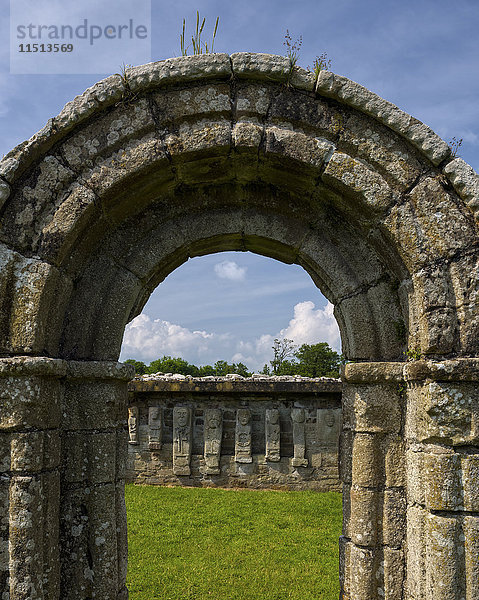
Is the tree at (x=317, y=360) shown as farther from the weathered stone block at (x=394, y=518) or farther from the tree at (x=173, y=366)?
the weathered stone block at (x=394, y=518)

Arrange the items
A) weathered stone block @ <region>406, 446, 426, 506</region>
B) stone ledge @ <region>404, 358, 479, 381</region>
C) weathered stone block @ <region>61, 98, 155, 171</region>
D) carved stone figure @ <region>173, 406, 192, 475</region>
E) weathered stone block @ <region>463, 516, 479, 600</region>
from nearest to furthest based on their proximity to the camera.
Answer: weathered stone block @ <region>463, 516, 479, 600</region>
stone ledge @ <region>404, 358, 479, 381</region>
weathered stone block @ <region>406, 446, 426, 506</region>
weathered stone block @ <region>61, 98, 155, 171</region>
carved stone figure @ <region>173, 406, 192, 475</region>

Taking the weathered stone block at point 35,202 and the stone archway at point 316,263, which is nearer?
the stone archway at point 316,263

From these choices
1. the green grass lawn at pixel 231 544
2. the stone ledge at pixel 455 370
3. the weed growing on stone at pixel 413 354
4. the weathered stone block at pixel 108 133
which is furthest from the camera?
the green grass lawn at pixel 231 544

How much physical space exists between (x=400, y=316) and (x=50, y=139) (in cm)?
261

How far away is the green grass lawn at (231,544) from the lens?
5770mm

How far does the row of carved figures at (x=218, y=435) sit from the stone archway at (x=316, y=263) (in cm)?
651

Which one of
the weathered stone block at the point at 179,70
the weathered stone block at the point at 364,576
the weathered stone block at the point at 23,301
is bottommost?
the weathered stone block at the point at 364,576

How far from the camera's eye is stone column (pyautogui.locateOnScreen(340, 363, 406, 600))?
10.8 ft

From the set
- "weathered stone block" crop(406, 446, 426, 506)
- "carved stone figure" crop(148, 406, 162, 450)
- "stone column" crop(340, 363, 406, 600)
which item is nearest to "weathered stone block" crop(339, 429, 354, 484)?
"stone column" crop(340, 363, 406, 600)

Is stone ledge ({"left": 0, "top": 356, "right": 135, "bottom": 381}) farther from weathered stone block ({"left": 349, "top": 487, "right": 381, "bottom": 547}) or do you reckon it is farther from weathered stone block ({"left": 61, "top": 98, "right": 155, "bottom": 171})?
weathered stone block ({"left": 349, "top": 487, "right": 381, "bottom": 547})

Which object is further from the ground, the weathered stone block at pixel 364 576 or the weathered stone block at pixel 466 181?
the weathered stone block at pixel 466 181

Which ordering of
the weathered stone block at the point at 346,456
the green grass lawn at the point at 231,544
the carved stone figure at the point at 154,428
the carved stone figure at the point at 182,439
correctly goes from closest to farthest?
the weathered stone block at the point at 346,456
the green grass lawn at the point at 231,544
the carved stone figure at the point at 182,439
the carved stone figure at the point at 154,428

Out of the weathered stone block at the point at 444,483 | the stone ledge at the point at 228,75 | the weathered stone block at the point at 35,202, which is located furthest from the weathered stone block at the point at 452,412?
the weathered stone block at the point at 35,202

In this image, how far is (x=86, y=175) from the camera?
335cm
